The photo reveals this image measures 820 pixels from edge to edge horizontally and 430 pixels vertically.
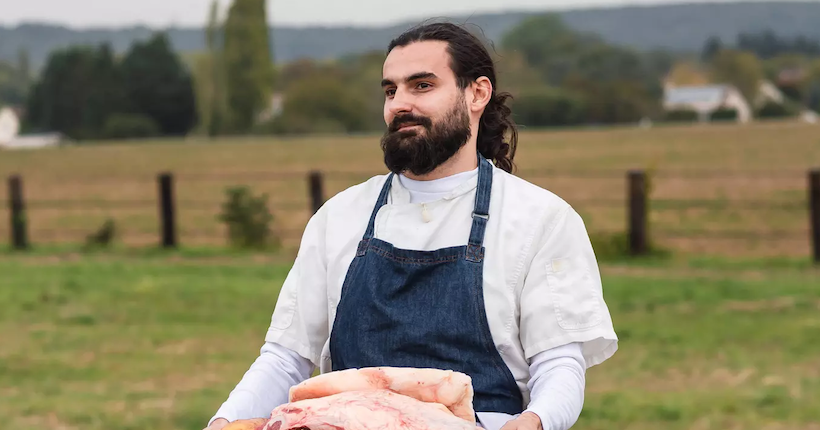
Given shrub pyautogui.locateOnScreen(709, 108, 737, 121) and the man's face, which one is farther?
shrub pyautogui.locateOnScreen(709, 108, 737, 121)

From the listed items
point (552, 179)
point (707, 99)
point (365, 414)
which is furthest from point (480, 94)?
point (707, 99)

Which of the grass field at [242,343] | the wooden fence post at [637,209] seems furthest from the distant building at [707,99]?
the grass field at [242,343]

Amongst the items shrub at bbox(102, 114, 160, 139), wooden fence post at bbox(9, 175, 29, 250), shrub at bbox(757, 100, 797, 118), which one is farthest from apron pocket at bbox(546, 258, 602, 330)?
shrub at bbox(757, 100, 797, 118)

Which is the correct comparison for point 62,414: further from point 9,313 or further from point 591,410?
point 9,313

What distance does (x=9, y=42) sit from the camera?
9956 centimetres

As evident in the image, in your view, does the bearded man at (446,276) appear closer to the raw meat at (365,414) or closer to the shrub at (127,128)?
the raw meat at (365,414)

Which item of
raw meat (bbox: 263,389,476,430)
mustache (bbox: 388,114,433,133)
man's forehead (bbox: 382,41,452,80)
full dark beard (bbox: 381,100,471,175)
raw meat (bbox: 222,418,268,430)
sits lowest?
raw meat (bbox: 222,418,268,430)

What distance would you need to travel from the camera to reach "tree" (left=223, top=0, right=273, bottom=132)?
62625 millimetres

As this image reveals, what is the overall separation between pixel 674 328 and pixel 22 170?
34381 mm

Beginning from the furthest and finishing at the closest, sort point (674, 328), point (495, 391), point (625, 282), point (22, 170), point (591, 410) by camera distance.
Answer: point (22, 170) < point (625, 282) < point (674, 328) < point (591, 410) < point (495, 391)

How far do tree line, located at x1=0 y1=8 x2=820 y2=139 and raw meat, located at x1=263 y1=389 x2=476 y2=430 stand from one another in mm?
52985

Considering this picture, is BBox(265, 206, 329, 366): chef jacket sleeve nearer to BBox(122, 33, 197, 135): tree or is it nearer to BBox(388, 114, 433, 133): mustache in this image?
BBox(388, 114, 433, 133): mustache

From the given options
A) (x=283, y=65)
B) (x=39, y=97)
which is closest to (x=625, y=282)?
(x=39, y=97)

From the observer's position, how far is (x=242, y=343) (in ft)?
26.0
